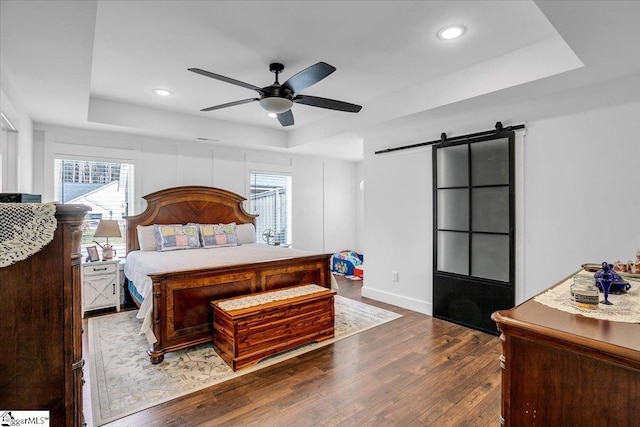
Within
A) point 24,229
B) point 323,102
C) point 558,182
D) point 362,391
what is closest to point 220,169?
point 323,102

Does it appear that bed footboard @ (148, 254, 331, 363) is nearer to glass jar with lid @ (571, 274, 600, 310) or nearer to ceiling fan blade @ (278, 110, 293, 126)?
ceiling fan blade @ (278, 110, 293, 126)

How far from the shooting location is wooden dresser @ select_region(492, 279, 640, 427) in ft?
3.39

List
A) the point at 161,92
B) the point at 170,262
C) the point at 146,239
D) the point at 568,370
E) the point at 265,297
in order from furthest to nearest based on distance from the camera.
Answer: the point at 146,239, the point at 161,92, the point at 170,262, the point at 265,297, the point at 568,370

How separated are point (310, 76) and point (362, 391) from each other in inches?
96.0

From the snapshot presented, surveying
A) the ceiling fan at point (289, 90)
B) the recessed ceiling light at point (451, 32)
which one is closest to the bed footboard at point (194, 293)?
the ceiling fan at point (289, 90)

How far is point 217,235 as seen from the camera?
196 inches

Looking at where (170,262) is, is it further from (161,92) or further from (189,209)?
(161,92)

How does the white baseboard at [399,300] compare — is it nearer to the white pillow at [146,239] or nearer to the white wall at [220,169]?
the white wall at [220,169]

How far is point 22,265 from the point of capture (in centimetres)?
122

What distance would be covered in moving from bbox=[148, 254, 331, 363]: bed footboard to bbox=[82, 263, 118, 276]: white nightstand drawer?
1.77 m

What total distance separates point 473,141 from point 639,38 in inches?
65.0

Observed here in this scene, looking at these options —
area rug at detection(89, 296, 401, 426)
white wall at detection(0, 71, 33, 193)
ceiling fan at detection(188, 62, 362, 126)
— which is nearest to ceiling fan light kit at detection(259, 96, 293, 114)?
ceiling fan at detection(188, 62, 362, 126)

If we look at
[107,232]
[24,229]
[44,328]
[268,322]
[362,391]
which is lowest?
[362,391]

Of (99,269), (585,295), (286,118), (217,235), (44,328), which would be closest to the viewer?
(44,328)
